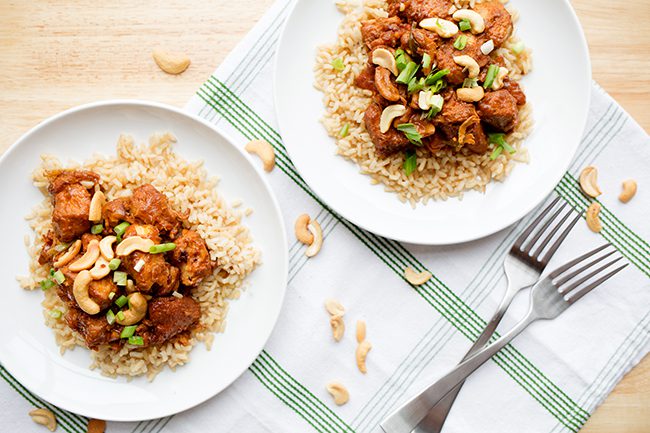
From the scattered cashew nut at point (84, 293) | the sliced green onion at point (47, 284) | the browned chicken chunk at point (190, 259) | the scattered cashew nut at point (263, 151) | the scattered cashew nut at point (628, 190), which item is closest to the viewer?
the scattered cashew nut at point (84, 293)

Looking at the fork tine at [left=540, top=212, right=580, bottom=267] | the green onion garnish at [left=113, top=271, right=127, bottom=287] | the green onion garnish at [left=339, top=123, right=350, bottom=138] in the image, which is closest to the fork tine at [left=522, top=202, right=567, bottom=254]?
the fork tine at [left=540, top=212, right=580, bottom=267]

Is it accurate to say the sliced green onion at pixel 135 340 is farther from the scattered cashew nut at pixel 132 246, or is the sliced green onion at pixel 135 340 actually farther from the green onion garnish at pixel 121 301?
the scattered cashew nut at pixel 132 246

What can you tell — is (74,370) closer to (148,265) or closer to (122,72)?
(148,265)

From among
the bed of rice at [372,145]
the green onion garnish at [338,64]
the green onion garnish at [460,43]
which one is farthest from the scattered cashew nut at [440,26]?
the green onion garnish at [338,64]

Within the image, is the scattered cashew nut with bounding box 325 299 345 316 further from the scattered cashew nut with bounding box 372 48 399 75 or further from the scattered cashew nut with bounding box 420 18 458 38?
the scattered cashew nut with bounding box 420 18 458 38

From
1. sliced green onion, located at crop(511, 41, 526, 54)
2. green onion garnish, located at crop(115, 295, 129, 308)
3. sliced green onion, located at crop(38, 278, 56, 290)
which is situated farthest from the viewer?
sliced green onion, located at crop(511, 41, 526, 54)

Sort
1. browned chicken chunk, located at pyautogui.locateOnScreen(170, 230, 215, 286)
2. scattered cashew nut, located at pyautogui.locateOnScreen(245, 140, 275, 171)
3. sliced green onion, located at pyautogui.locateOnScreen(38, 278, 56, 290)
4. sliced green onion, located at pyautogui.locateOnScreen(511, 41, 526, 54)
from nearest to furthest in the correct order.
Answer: browned chicken chunk, located at pyautogui.locateOnScreen(170, 230, 215, 286) < sliced green onion, located at pyautogui.locateOnScreen(38, 278, 56, 290) < sliced green onion, located at pyautogui.locateOnScreen(511, 41, 526, 54) < scattered cashew nut, located at pyautogui.locateOnScreen(245, 140, 275, 171)
